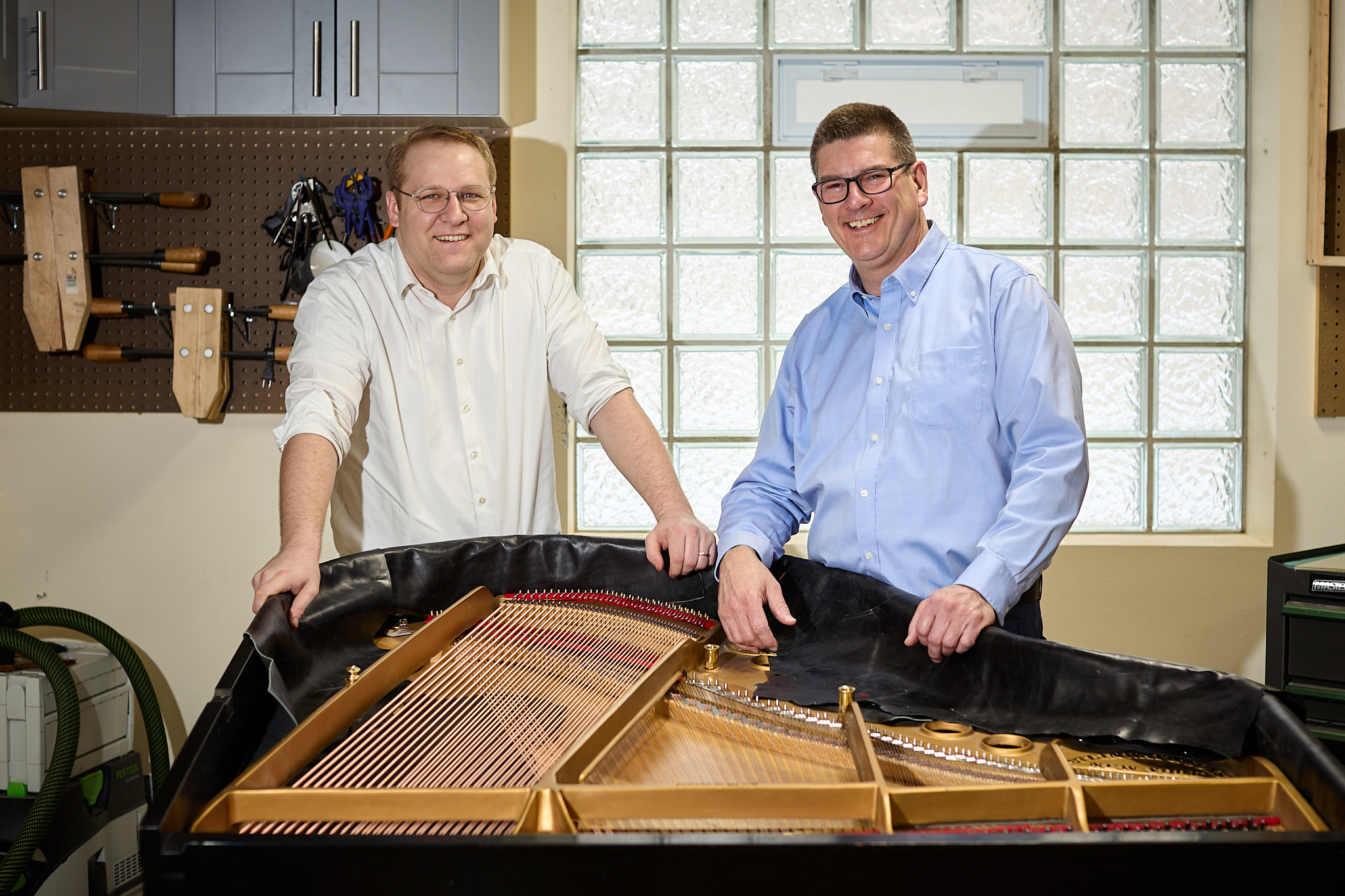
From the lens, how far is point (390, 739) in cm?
120

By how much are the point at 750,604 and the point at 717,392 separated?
6.95ft

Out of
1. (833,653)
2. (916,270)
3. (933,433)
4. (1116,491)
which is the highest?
(916,270)

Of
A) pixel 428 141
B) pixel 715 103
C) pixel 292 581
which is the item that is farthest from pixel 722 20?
pixel 292 581

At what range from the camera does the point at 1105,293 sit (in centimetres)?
362

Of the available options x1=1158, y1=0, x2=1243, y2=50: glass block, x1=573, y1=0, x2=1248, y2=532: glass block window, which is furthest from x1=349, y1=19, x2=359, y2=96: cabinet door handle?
x1=1158, y1=0, x2=1243, y2=50: glass block

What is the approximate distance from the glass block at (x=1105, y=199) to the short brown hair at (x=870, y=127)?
1987 mm

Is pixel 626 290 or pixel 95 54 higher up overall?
pixel 95 54

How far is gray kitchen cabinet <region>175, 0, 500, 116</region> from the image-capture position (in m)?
3.12

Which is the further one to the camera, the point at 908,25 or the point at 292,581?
the point at 908,25

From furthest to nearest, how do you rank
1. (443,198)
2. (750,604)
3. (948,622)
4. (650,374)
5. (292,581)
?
1. (650,374)
2. (443,198)
3. (750,604)
4. (292,581)
5. (948,622)

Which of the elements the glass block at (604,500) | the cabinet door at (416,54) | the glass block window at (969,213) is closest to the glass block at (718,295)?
the glass block window at (969,213)

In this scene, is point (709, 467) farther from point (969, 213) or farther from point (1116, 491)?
point (1116, 491)

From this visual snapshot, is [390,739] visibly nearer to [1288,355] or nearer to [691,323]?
[691,323]

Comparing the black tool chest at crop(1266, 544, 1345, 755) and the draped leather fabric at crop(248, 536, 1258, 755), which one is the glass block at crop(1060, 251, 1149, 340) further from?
the draped leather fabric at crop(248, 536, 1258, 755)
